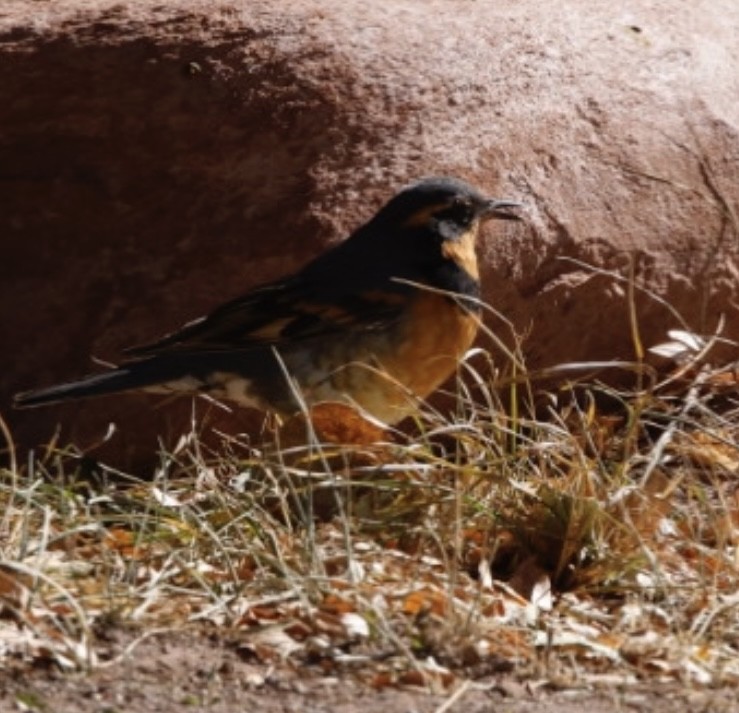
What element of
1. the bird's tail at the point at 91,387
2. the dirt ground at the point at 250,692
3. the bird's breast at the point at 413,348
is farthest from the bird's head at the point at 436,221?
the dirt ground at the point at 250,692

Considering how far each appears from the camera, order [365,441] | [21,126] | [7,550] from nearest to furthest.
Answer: [7,550], [365,441], [21,126]

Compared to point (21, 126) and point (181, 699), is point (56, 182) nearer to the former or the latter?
point (21, 126)

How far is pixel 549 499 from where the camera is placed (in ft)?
21.7

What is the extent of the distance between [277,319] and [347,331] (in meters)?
0.24

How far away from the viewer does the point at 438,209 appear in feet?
25.4

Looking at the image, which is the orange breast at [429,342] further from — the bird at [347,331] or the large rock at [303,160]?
the large rock at [303,160]

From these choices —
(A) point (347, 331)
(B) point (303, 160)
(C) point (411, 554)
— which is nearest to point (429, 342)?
(A) point (347, 331)

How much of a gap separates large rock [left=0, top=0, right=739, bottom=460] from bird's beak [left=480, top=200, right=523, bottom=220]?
244mm

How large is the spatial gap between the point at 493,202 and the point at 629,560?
69.6 inches

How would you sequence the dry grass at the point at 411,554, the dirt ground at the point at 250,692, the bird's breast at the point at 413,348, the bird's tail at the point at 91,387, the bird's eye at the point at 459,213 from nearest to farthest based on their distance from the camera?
the dirt ground at the point at 250,692 → the dry grass at the point at 411,554 → the bird's tail at the point at 91,387 → the bird's breast at the point at 413,348 → the bird's eye at the point at 459,213

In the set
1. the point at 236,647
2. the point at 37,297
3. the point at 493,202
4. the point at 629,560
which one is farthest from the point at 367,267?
the point at 236,647

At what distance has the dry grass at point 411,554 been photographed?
5.74 meters

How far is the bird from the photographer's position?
24.8 ft

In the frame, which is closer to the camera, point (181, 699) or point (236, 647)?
point (181, 699)
